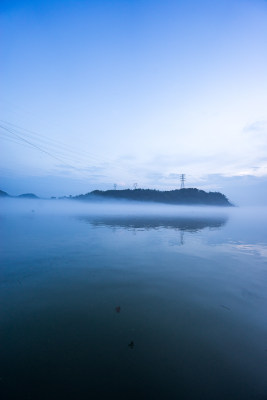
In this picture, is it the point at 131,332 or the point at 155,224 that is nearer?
the point at 131,332

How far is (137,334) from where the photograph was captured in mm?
4801

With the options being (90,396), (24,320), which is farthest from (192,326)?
(24,320)

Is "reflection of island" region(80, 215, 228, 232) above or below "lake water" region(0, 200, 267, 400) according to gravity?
above

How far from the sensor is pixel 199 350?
14.2 feet

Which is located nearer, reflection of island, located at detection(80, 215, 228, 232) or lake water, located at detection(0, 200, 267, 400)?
lake water, located at detection(0, 200, 267, 400)

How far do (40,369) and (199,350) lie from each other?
11.6ft

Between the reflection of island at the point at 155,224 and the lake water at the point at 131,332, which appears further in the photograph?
the reflection of island at the point at 155,224

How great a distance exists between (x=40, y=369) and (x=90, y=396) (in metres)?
1.21

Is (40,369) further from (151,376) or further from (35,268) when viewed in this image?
(35,268)

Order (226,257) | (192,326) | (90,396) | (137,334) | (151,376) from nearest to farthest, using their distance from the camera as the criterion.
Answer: (90,396) < (151,376) < (137,334) < (192,326) < (226,257)

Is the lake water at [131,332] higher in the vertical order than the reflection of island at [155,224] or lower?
lower

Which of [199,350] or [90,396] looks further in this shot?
[199,350]

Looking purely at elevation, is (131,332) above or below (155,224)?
below

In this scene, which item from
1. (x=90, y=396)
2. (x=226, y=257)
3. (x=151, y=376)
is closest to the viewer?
(x=90, y=396)
